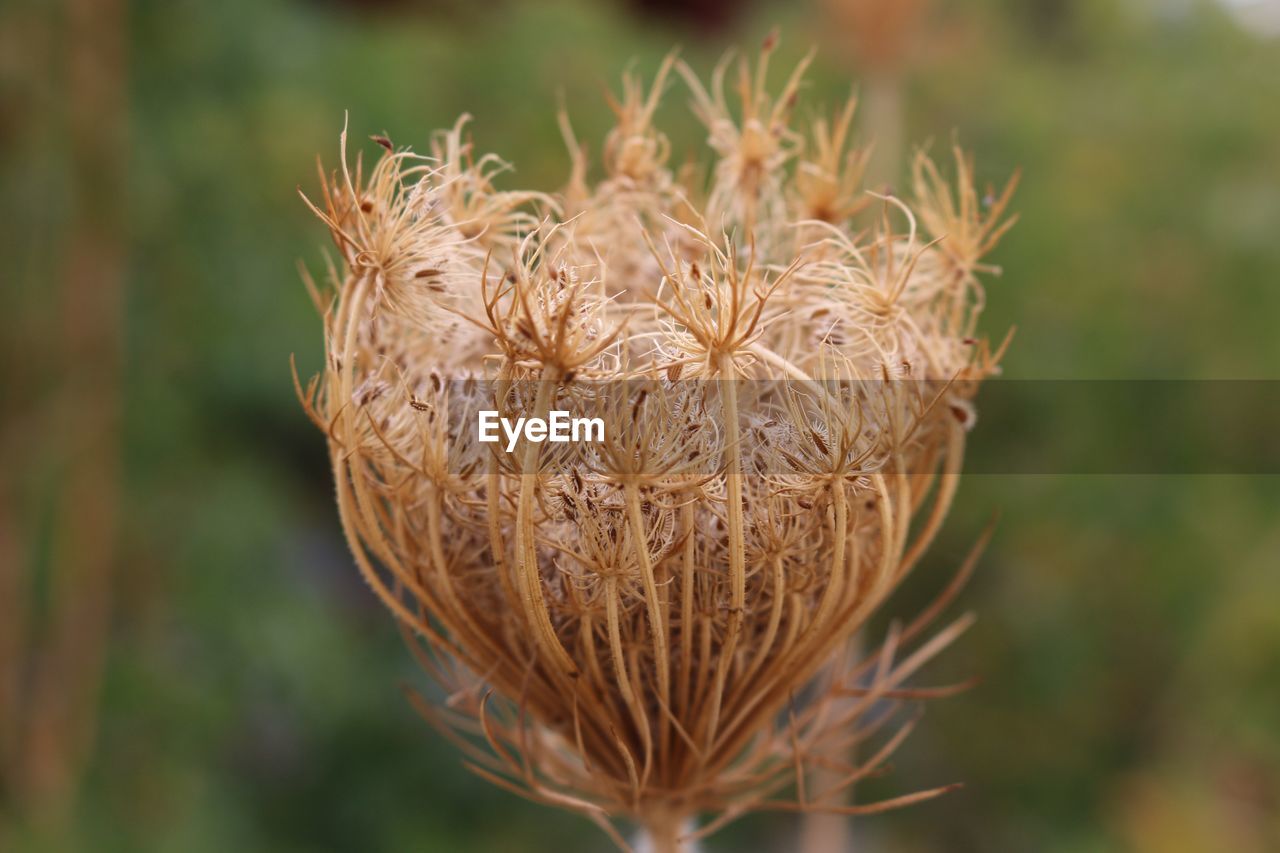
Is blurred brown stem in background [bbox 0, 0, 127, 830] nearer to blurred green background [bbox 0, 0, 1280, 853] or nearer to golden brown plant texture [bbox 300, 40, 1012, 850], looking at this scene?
blurred green background [bbox 0, 0, 1280, 853]

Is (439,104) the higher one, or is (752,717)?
(439,104)

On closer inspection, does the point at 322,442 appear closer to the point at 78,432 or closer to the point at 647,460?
the point at 78,432

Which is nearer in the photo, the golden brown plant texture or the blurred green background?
the golden brown plant texture

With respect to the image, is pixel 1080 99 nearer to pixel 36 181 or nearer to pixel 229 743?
pixel 36 181

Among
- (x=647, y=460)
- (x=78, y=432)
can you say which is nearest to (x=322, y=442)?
(x=78, y=432)

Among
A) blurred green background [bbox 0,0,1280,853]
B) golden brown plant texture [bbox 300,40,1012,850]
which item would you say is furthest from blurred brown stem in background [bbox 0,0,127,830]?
golden brown plant texture [bbox 300,40,1012,850]

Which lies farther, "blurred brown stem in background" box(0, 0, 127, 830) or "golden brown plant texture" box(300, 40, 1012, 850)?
"blurred brown stem in background" box(0, 0, 127, 830)

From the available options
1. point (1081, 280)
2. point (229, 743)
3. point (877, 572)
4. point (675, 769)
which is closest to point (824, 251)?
point (877, 572)
